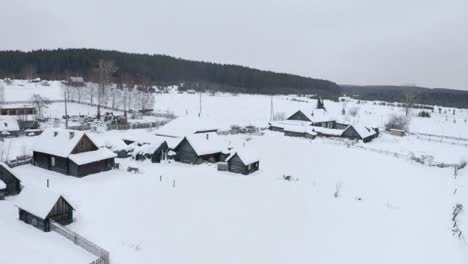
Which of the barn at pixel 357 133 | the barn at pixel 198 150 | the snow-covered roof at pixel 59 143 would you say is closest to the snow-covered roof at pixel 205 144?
the barn at pixel 198 150

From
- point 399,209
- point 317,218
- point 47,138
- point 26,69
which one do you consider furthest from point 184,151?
point 26,69

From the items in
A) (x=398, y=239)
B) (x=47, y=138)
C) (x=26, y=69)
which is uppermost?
(x=26, y=69)

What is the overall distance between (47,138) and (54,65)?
94409 millimetres

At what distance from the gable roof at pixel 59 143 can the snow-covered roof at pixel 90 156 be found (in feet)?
2.26

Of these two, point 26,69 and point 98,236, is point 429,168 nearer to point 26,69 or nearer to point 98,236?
point 98,236

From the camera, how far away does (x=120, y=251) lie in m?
15.7

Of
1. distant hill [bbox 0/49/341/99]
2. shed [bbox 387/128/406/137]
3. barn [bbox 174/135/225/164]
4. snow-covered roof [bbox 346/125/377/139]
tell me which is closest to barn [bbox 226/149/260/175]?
barn [bbox 174/135/225/164]

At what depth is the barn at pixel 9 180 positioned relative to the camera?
71.3 feet

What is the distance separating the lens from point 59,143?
95.2 feet

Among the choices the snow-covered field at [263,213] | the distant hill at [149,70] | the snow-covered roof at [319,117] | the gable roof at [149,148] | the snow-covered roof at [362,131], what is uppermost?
the distant hill at [149,70]

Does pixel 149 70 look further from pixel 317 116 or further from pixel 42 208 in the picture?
pixel 42 208

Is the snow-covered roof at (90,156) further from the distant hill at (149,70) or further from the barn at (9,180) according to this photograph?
the distant hill at (149,70)

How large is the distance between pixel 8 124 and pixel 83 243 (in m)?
31.5

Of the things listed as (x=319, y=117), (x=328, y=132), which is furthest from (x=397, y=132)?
(x=328, y=132)
